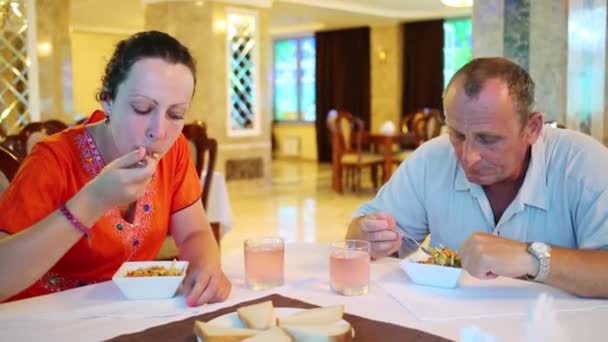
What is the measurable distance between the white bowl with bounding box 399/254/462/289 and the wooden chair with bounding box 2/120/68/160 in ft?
8.92

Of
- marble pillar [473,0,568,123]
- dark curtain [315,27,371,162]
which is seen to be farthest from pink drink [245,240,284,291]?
dark curtain [315,27,371,162]

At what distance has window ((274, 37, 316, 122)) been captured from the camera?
12.4 m

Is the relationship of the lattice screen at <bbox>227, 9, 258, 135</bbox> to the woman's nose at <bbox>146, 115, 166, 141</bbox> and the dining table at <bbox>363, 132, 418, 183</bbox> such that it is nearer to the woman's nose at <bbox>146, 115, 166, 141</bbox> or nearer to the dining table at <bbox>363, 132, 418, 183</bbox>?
the dining table at <bbox>363, 132, 418, 183</bbox>

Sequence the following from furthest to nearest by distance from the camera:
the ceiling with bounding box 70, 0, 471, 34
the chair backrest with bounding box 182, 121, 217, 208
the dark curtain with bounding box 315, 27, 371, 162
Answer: the dark curtain with bounding box 315, 27, 371, 162
the ceiling with bounding box 70, 0, 471, 34
the chair backrest with bounding box 182, 121, 217, 208

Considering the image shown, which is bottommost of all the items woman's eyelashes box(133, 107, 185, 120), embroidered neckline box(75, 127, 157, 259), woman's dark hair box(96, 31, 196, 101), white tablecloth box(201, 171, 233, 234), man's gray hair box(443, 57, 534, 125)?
white tablecloth box(201, 171, 233, 234)

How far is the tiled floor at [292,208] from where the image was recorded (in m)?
5.47

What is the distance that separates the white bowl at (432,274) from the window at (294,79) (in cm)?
Result: 1102

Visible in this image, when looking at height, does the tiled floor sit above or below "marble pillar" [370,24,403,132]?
below

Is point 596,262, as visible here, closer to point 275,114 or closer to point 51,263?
point 51,263

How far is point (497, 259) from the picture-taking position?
1231mm

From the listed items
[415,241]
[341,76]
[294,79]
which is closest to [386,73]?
[341,76]

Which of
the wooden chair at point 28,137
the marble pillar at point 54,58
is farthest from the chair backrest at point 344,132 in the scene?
the wooden chair at point 28,137

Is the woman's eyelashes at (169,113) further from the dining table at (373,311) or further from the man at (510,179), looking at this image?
the man at (510,179)

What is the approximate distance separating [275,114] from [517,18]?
9.50 metres
